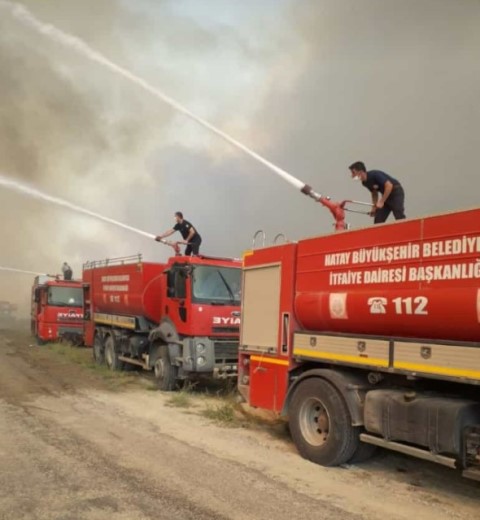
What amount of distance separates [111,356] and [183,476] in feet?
30.5

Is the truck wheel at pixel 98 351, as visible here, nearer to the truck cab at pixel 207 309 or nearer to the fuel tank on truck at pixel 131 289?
the fuel tank on truck at pixel 131 289

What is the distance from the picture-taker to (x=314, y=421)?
20.8 ft

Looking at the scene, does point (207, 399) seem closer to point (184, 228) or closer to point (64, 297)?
point (184, 228)

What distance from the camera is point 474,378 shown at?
455cm

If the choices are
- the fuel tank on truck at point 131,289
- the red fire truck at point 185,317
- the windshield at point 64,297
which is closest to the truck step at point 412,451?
the red fire truck at point 185,317

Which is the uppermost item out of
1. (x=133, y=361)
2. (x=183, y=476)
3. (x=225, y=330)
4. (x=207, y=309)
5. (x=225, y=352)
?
(x=207, y=309)

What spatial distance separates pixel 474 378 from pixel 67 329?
1827 centimetres

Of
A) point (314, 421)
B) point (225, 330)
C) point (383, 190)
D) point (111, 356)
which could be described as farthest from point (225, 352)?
point (111, 356)

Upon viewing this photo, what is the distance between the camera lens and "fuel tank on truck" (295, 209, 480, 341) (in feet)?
15.7

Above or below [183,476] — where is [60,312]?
above

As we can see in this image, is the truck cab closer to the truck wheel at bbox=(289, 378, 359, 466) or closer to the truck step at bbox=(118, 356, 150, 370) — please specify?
the truck step at bbox=(118, 356, 150, 370)

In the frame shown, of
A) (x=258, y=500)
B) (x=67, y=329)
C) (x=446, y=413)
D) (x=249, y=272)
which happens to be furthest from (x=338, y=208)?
(x=67, y=329)

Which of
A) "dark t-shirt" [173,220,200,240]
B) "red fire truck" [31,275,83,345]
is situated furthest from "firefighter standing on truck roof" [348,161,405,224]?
"red fire truck" [31,275,83,345]

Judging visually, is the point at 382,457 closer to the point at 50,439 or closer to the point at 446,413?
the point at 446,413
